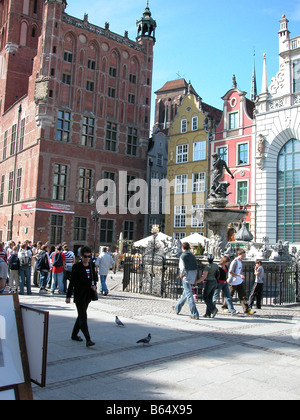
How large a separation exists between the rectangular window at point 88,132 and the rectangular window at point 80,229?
718 centimetres

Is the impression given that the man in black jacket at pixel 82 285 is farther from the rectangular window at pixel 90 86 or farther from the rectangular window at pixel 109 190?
the rectangular window at pixel 90 86

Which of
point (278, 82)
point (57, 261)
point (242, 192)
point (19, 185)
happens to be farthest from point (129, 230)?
point (57, 261)

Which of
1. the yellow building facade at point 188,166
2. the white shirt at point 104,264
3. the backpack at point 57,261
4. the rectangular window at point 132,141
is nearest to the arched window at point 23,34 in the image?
the rectangular window at point 132,141

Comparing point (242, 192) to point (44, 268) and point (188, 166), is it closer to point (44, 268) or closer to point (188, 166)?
point (188, 166)

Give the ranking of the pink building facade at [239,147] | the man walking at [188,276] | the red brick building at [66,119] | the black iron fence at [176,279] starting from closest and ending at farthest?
the man walking at [188,276] < the black iron fence at [176,279] < the pink building facade at [239,147] < the red brick building at [66,119]

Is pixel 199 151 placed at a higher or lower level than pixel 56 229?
higher

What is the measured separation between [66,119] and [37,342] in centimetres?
3395

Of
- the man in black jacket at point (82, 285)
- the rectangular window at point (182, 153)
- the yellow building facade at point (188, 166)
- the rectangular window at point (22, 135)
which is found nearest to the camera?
the man in black jacket at point (82, 285)

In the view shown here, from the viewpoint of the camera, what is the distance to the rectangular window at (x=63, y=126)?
35438 millimetres

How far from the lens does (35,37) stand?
143 ft

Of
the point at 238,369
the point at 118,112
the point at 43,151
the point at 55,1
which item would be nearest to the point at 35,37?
the point at 55,1

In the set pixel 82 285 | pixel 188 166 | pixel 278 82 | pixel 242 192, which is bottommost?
pixel 82 285

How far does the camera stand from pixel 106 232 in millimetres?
37438

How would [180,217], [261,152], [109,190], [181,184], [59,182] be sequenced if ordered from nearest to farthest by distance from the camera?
[261,152] → [59,182] → [180,217] → [181,184] → [109,190]
